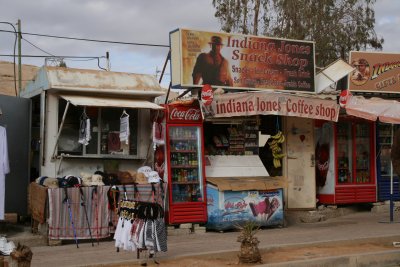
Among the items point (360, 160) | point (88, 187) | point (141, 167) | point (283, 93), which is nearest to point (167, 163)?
point (141, 167)

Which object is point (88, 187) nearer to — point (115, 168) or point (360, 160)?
point (115, 168)

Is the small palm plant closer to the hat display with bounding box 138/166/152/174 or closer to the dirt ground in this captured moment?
the dirt ground

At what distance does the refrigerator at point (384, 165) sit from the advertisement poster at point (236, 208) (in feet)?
14.1

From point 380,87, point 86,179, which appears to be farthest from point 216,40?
point 380,87

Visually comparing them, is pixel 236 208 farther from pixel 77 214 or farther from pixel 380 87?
pixel 380 87

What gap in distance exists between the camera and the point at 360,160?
15133 millimetres

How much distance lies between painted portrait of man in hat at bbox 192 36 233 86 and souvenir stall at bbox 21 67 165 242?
93 centimetres

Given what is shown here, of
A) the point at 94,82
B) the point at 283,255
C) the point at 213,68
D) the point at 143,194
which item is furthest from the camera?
the point at 213,68

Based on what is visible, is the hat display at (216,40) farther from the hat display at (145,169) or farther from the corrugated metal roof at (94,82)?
the hat display at (145,169)

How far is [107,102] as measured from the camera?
11.2m

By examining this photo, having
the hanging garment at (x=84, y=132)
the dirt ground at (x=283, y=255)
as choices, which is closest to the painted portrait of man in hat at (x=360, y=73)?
the dirt ground at (x=283, y=255)

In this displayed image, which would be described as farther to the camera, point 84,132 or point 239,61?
point 239,61

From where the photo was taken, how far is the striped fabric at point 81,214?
10297mm

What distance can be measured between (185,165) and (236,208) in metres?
1.40
